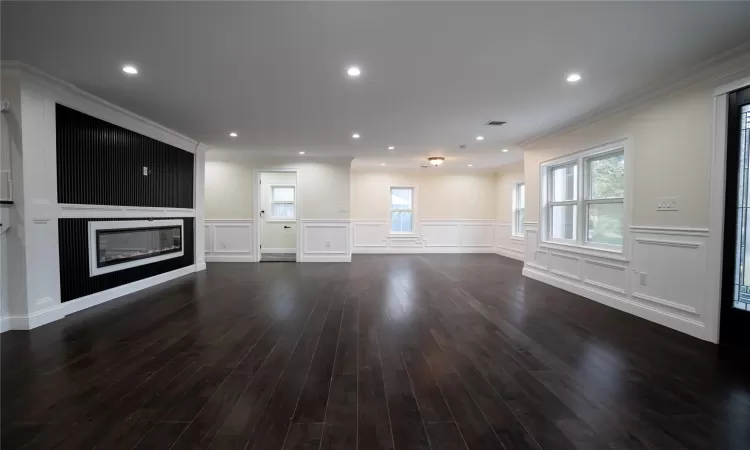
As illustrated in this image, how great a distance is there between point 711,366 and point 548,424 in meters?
1.74

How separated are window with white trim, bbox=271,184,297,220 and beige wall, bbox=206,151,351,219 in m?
1.79

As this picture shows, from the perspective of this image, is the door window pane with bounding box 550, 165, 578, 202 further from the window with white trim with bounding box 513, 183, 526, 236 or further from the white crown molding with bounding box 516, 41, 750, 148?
the window with white trim with bounding box 513, 183, 526, 236

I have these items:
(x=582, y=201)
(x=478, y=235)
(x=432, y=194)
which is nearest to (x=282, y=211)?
(x=432, y=194)

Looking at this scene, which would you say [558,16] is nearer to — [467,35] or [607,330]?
[467,35]

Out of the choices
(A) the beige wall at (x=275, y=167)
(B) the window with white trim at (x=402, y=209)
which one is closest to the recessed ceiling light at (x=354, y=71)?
(A) the beige wall at (x=275, y=167)

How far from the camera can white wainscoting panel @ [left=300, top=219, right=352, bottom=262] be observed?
8.20m

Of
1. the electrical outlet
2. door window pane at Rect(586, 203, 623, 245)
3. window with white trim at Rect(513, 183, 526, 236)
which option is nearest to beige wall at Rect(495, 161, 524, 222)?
window with white trim at Rect(513, 183, 526, 236)

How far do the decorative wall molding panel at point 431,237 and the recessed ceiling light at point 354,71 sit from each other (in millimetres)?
6889

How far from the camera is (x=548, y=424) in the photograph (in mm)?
1801

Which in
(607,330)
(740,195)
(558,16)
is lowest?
(607,330)

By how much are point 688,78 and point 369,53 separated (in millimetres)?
3077

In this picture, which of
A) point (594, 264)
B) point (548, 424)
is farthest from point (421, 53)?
point (594, 264)

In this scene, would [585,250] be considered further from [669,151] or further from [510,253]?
[510,253]

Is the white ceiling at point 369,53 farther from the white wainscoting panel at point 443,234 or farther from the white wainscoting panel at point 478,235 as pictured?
the white wainscoting panel at point 478,235
